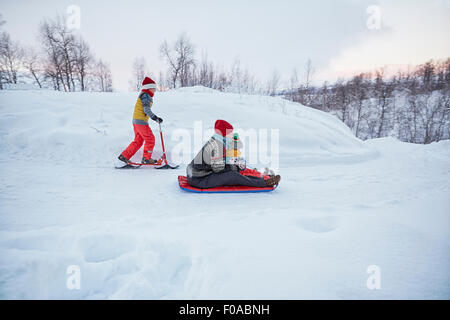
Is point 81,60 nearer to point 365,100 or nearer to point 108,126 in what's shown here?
point 108,126

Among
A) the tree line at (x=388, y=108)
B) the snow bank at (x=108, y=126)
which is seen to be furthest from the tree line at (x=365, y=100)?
the snow bank at (x=108, y=126)

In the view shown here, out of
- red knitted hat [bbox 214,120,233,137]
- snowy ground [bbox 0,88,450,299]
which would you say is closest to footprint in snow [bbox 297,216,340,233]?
snowy ground [bbox 0,88,450,299]

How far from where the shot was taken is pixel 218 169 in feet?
10.6

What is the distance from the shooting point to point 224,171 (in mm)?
3260

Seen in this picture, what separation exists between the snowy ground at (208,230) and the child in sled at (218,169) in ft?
0.82

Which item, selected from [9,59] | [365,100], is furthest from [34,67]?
[365,100]

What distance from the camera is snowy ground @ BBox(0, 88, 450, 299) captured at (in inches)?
54.6

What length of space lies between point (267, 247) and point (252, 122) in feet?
16.3

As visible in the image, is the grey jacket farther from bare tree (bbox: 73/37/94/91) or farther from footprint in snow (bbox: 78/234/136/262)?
bare tree (bbox: 73/37/94/91)

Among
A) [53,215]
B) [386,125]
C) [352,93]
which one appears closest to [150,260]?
[53,215]

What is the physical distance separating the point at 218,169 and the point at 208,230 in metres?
1.31

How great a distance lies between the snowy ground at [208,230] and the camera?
1387 mm

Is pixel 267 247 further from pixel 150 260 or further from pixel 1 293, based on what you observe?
pixel 1 293

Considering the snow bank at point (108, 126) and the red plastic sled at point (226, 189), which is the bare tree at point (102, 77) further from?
the red plastic sled at point (226, 189)
